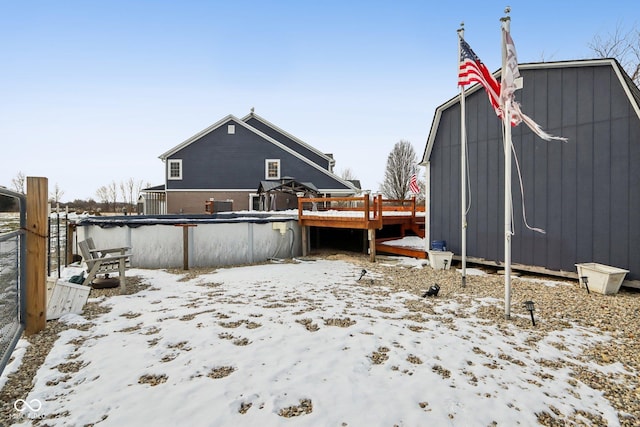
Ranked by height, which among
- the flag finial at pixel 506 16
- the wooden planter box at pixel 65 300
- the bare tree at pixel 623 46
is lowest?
the wooden planter box at pixel 65 300

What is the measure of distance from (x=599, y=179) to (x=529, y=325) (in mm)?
4163

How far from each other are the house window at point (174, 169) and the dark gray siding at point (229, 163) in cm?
24

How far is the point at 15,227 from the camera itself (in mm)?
3812

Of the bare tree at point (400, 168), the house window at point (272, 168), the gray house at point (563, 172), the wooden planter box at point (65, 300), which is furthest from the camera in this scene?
Answer: the bare tree at point (400, 168)

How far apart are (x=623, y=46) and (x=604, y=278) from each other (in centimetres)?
1473

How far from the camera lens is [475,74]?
562 centimetres

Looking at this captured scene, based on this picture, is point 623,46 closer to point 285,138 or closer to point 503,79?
point 503,79

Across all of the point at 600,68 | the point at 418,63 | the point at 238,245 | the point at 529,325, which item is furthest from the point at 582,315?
the point at 418,63

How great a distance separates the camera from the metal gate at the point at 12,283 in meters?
2.91

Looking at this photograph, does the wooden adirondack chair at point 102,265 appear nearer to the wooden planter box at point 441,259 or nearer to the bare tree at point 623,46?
the wooden planter box at point 441,259

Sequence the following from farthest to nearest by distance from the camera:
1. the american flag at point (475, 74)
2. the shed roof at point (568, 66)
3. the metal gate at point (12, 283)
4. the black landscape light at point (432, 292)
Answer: the shed roof at point (568, 66)
the black landscape light at point (432, 292)
the american flag at point (475, 74)
the metal gate at point (12, 283)

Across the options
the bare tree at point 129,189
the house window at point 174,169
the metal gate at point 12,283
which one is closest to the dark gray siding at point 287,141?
the house window at point 174,169

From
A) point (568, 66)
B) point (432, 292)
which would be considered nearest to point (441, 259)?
point (432, 292)

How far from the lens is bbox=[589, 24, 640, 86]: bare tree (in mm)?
13625
